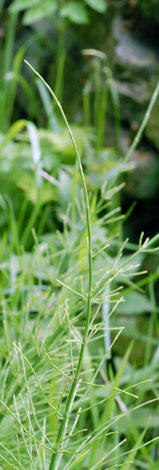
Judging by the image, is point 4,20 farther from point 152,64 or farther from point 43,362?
point 43,362

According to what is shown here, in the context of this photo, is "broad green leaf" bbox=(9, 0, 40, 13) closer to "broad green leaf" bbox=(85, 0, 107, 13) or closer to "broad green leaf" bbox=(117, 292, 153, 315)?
"broad green leaf" bbox=(85, 0, 107, 13)

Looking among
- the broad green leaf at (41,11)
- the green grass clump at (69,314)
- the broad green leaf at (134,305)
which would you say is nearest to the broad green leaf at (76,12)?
the broad green leaf at (41,11)

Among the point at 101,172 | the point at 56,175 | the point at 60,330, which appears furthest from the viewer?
the point at 56,175

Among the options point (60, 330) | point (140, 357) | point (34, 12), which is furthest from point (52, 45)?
point (60, 330)

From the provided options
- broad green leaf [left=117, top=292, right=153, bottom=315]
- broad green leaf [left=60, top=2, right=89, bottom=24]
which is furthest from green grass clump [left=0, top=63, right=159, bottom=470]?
broad green leaf [left=60, top=2, right=89, bottom=24]

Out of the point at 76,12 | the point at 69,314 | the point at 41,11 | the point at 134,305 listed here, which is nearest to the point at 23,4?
the point at 41,11
